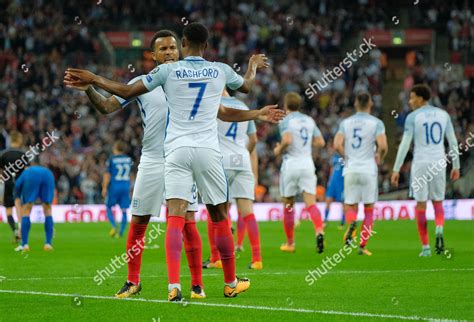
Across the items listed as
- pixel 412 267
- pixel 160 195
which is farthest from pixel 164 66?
pixel 412 267

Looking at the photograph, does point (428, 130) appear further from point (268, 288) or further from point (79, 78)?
point (79, 78)

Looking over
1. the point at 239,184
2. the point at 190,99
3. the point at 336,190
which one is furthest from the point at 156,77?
the point at 336,190

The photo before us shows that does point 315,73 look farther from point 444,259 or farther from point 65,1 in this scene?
point 444,259

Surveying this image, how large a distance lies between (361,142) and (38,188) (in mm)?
5726

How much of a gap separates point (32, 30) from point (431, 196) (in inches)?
1070

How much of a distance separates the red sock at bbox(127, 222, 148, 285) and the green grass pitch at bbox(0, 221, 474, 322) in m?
0.26

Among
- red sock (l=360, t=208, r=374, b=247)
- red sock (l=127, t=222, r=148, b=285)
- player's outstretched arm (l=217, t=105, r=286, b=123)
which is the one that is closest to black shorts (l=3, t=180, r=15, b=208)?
red sock (l=360, t=208, r=374, b=247)

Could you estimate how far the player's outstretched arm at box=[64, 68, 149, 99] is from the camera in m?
9.55

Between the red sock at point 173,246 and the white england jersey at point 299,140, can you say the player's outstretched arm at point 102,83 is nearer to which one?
the red sock at point 173,246

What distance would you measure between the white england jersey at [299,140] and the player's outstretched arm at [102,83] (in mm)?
7968

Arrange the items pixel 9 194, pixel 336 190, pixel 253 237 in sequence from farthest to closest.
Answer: pixel 336 190
pixel 9 194
pixel 253 237

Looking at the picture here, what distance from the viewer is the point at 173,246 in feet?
32.7

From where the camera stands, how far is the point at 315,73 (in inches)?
1539

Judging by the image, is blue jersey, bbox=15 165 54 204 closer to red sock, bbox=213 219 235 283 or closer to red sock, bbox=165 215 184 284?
red sock, bbox=213 219 235 283
